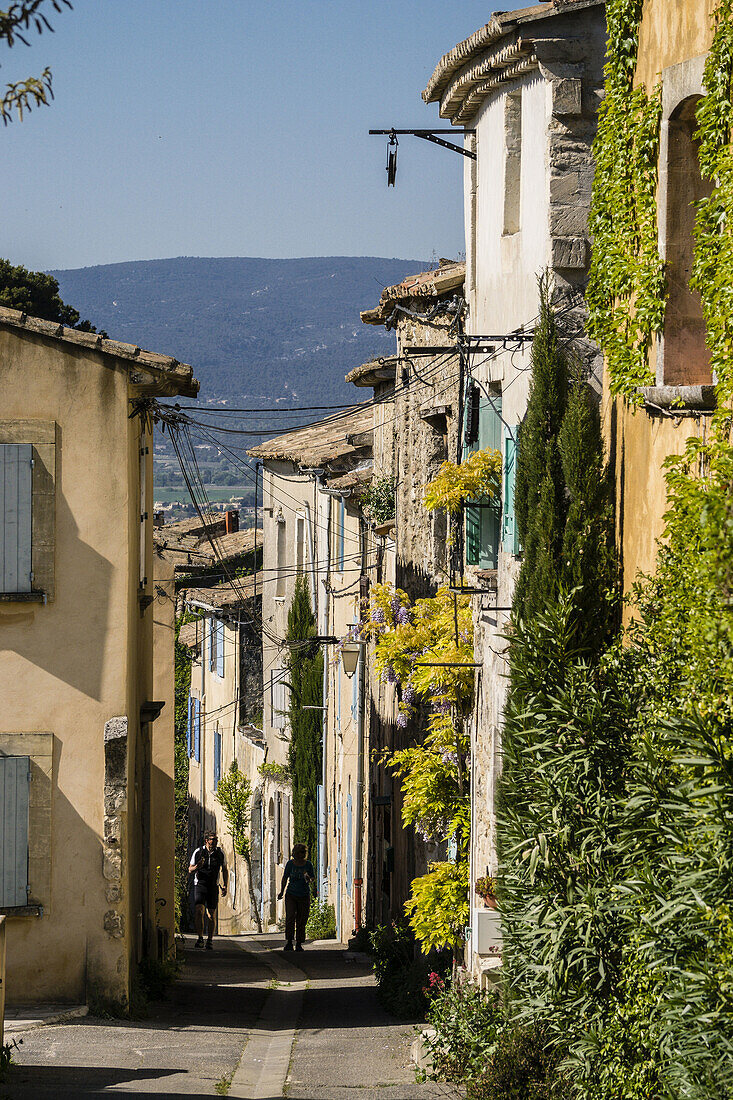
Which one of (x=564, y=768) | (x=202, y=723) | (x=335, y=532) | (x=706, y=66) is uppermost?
(x=706, y=66)

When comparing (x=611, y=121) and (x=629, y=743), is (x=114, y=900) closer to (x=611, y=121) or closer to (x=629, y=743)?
(x=629, y=743)

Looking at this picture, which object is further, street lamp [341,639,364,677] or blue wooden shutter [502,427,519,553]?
street lamp [341,639,364,677]

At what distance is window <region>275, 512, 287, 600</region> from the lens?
30.8 metres

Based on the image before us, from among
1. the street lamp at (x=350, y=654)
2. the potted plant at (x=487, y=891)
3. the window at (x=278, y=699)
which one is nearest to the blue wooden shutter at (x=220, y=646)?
the window at (x=278, y=699)

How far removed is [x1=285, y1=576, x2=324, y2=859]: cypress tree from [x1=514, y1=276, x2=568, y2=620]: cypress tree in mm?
16188

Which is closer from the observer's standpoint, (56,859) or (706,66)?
(706,66)

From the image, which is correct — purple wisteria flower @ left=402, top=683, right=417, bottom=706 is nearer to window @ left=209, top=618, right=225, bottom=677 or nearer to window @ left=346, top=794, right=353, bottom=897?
window @ left=346, top=794, right=353, bottom=897

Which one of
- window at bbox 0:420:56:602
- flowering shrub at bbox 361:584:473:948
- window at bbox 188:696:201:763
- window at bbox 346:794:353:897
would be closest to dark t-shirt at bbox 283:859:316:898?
window at bbox 346:794:353:897

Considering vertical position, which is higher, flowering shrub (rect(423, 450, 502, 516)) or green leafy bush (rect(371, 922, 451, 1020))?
flowering shrub (rect(423, 450, 502, 516))

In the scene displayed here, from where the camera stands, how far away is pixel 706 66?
25.8 feet

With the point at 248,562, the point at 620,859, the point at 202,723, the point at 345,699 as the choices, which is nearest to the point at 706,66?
the point at 620,859

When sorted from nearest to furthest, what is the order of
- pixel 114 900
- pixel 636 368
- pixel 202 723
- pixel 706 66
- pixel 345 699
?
pixel 706 66 → pixel 636 368 → pixel 114 900 → pixel 345 699 → pixel 202 723

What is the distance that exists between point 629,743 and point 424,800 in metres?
5.97

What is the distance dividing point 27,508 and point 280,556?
17255mm
